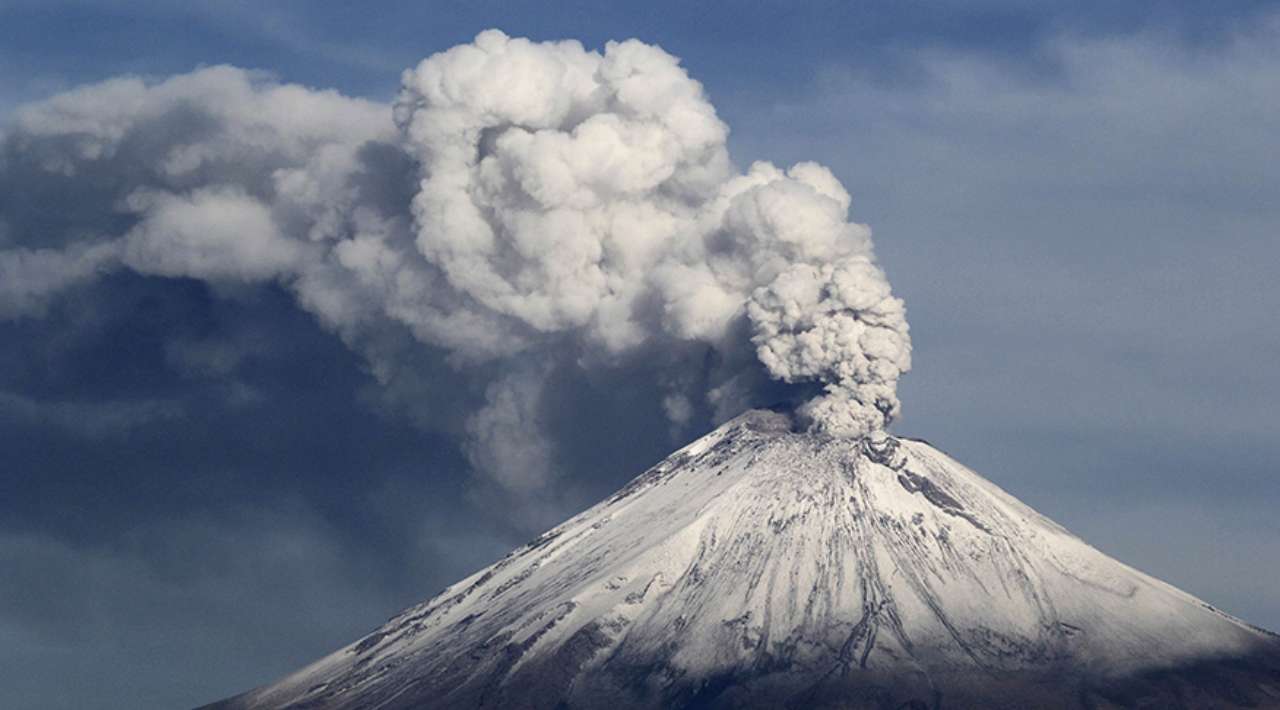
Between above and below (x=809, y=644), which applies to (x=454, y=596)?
above

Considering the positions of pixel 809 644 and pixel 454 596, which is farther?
pixel 454 596

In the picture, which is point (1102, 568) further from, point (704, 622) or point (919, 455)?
point (704, 622)

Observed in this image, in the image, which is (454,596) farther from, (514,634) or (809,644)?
(809,644)

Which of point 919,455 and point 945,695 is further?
point 919,455

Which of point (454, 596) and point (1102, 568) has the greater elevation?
point (454, 596)

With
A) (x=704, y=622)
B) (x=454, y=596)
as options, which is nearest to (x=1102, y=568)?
(x=704, y=622)

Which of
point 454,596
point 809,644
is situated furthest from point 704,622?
point 454,596
